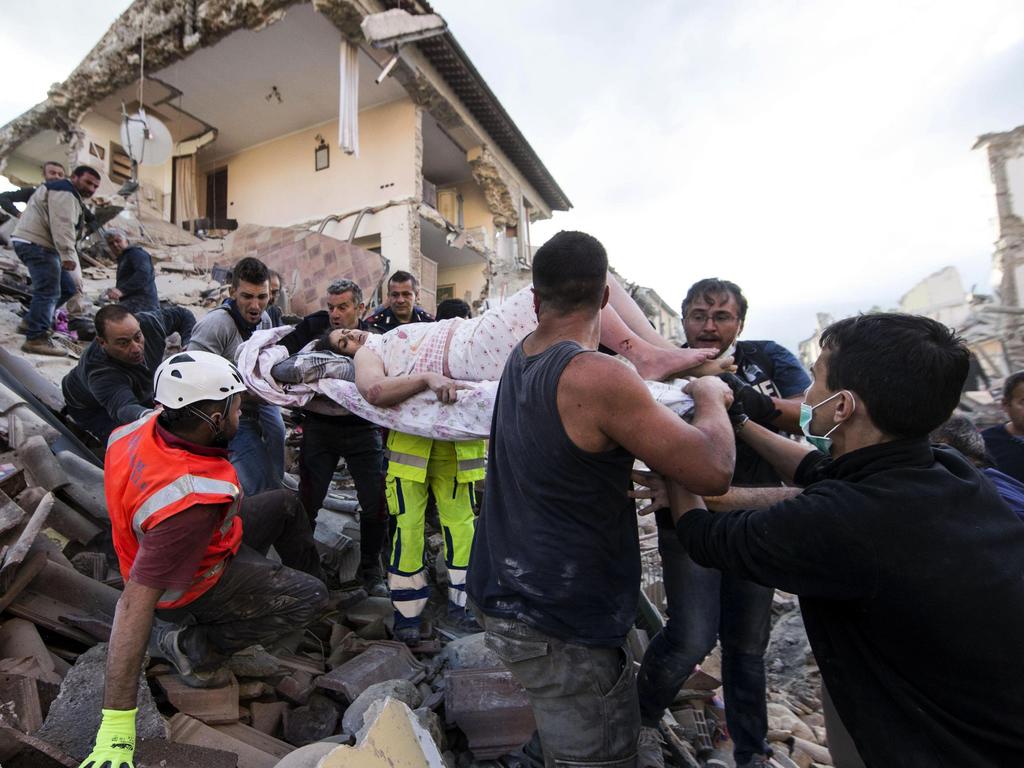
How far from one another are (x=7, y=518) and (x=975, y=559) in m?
3.70

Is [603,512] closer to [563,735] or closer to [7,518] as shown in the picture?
[563,735]

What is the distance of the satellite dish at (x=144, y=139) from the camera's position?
9.02 meters

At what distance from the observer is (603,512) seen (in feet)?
4.75

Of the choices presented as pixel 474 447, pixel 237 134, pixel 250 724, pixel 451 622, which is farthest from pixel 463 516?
pixel 237 134

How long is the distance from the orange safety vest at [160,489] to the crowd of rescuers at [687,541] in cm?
1

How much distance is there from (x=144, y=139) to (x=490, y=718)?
10978 millimetres

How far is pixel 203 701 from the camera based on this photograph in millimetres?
2129

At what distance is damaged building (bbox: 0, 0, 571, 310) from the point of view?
10.5 meters

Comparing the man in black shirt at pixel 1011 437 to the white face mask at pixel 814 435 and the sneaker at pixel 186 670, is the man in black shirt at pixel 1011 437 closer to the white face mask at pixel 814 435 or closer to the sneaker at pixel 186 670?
the white face mask at pixel 814 435

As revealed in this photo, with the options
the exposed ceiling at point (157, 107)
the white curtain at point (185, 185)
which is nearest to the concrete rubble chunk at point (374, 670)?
the exposed ceiling at point (157, 107)

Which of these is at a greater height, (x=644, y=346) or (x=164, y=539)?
(x=644, y=346)

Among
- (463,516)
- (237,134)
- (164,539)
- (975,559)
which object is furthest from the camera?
(237,134)

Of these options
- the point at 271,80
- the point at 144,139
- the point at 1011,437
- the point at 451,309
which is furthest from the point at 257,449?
the point at 271,80

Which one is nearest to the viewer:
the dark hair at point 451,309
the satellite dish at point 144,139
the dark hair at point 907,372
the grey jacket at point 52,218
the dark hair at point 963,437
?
the dark hair at point 907,372
